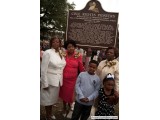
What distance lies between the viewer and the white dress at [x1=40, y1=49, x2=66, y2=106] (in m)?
3.71

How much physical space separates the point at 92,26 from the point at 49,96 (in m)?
0.88

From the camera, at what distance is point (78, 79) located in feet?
12.3

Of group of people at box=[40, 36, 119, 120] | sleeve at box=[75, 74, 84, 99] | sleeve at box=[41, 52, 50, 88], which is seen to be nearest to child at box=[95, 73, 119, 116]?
group of people at box=[40, 36, 119, 120]

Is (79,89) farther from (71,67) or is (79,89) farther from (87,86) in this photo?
(71,67)

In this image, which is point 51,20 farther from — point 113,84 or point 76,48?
point 113,84

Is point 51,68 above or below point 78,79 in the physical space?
above

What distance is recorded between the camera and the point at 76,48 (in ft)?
12.5

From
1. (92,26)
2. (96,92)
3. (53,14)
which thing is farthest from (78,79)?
(53,14)

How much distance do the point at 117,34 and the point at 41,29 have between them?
821 millimetres

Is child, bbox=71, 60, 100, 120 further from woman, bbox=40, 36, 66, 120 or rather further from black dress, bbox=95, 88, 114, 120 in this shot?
woman, bbox=40, 36, 66, 120

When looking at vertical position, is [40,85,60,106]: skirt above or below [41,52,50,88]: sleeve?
below

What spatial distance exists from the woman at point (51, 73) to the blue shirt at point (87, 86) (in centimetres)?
22

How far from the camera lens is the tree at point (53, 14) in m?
3.63

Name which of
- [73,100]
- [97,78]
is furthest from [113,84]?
[73,100]
